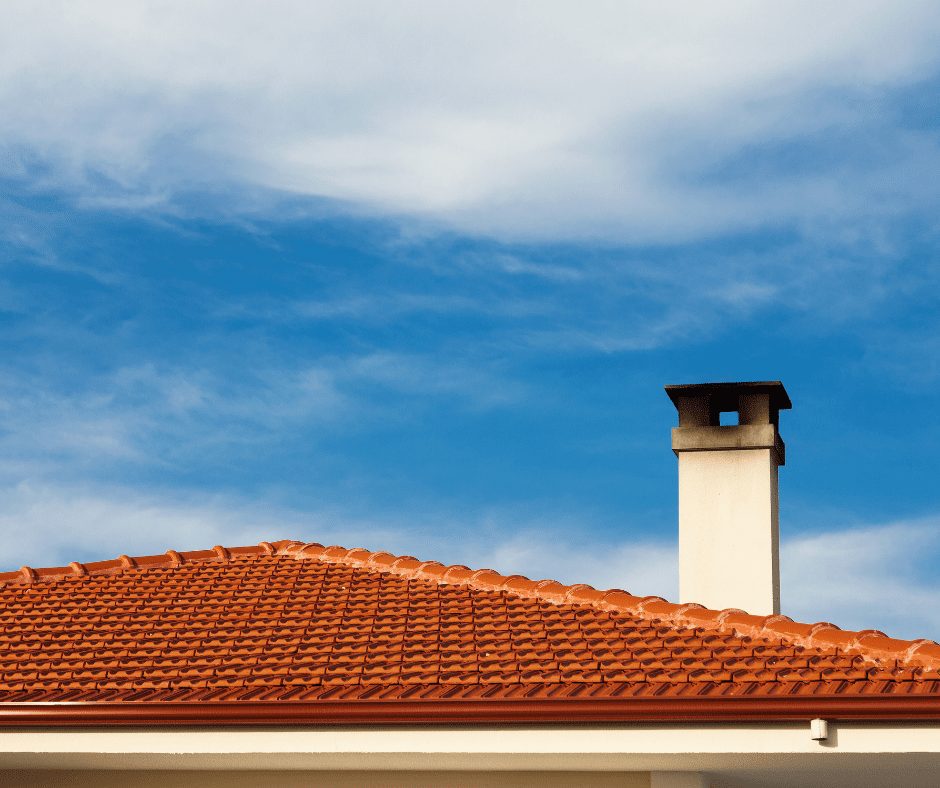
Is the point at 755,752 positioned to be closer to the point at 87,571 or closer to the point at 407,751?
the point at 407,751

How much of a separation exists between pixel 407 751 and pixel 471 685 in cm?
62

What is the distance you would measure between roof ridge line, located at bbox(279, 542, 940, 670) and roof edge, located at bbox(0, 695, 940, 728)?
2.93ft

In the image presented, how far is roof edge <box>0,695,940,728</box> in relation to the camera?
7.30m

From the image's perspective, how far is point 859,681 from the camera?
25.1 feet

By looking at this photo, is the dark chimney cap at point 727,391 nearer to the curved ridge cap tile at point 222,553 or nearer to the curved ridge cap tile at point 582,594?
the curved ridge cap tile at point 582,594

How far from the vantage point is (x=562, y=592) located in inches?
417

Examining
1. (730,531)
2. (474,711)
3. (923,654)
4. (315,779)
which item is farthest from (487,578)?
(923,654)

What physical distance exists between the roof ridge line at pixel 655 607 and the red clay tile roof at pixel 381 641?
0.05ft

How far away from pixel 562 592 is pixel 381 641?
178 cm

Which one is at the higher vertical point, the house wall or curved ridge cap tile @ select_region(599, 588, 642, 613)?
curved ridge cap tile @ select_region(599, 588, 642, 613)

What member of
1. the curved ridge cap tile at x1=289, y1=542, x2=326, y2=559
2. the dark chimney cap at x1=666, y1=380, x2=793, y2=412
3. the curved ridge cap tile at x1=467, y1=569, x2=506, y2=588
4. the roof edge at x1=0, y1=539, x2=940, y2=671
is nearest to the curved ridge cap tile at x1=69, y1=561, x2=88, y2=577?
the roof edge at x1=0, y1=539, x2=940, y2=671

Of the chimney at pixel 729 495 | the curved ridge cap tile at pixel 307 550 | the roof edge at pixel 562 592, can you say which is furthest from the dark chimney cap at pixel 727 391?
the curved ridge cap tile at pixel 307 550

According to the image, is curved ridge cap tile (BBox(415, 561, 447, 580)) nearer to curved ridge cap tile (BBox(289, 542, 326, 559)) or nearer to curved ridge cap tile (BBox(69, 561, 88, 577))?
curved ridge cap tile (BBox(289, 542, 326, 559))

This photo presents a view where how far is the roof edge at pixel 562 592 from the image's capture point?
Result: 27.4 ft
